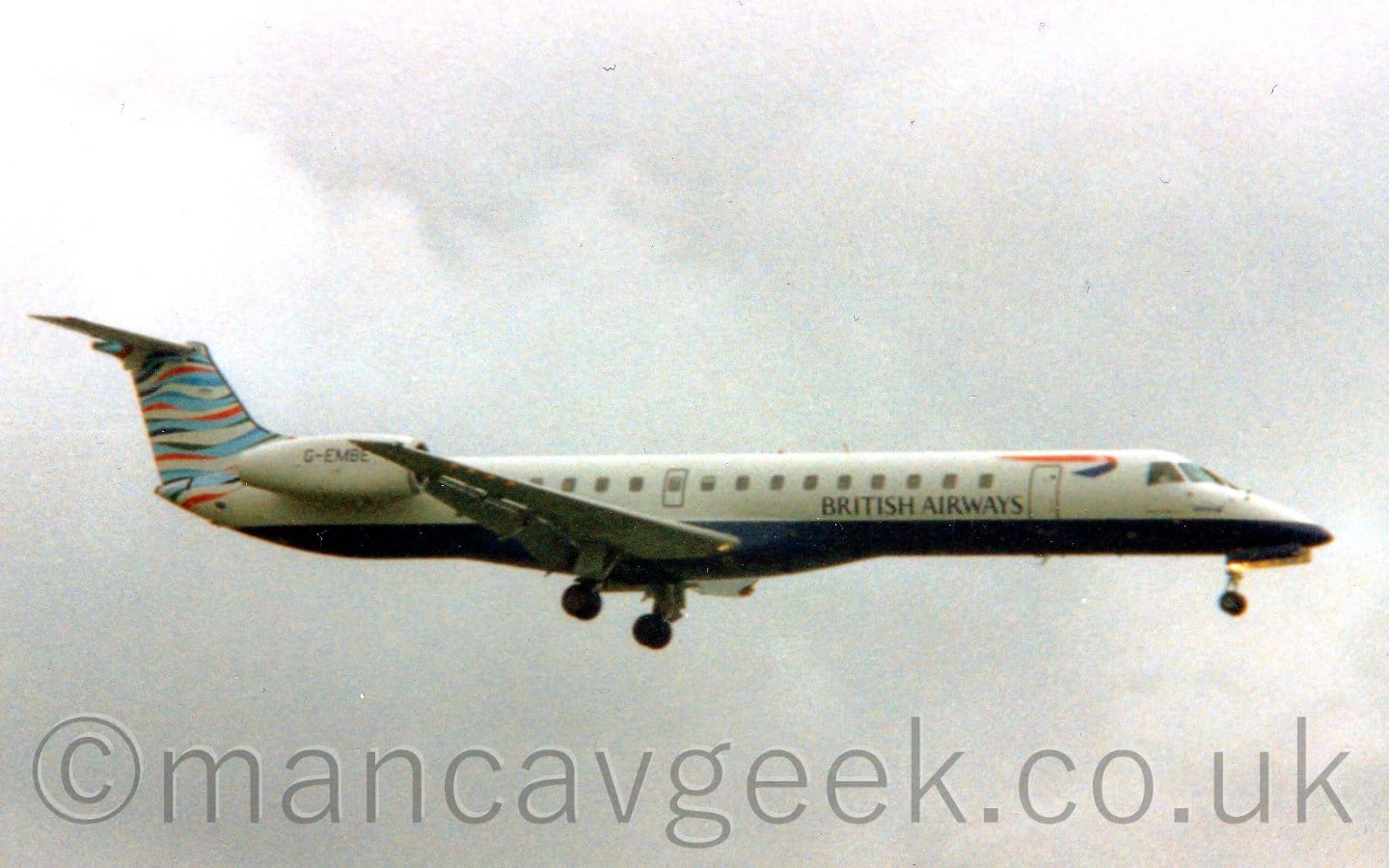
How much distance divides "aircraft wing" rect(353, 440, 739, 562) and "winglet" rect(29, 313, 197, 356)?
6738 millimetres

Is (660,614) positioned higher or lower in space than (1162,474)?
lower

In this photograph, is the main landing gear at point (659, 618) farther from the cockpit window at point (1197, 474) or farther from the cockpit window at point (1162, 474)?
the cockpit window at point (1197, 474)

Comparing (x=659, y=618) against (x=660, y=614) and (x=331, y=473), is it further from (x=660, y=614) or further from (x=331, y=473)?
(x=331, y=473)

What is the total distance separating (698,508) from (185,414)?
11269mm

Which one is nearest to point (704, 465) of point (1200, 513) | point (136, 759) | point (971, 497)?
point (971, 497)

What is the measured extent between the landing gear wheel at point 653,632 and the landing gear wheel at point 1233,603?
1030cm

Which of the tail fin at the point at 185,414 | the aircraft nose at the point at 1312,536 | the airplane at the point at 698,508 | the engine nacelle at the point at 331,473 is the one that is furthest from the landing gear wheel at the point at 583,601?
the aircraft nose at the point at 1312,536

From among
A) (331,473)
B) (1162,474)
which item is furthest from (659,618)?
(1162,474)

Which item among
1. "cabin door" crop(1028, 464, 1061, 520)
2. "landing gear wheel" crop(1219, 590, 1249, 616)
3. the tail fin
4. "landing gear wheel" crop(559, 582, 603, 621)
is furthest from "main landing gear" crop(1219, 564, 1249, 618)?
the tail fin

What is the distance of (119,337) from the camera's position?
40469 millimetres

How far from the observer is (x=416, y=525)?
38.8 meters

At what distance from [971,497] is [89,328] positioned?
17082 millimetres

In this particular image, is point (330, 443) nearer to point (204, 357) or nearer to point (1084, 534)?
point (204, 357)

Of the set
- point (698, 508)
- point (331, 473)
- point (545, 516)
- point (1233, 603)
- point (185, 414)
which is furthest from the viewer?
point (185, 414)
